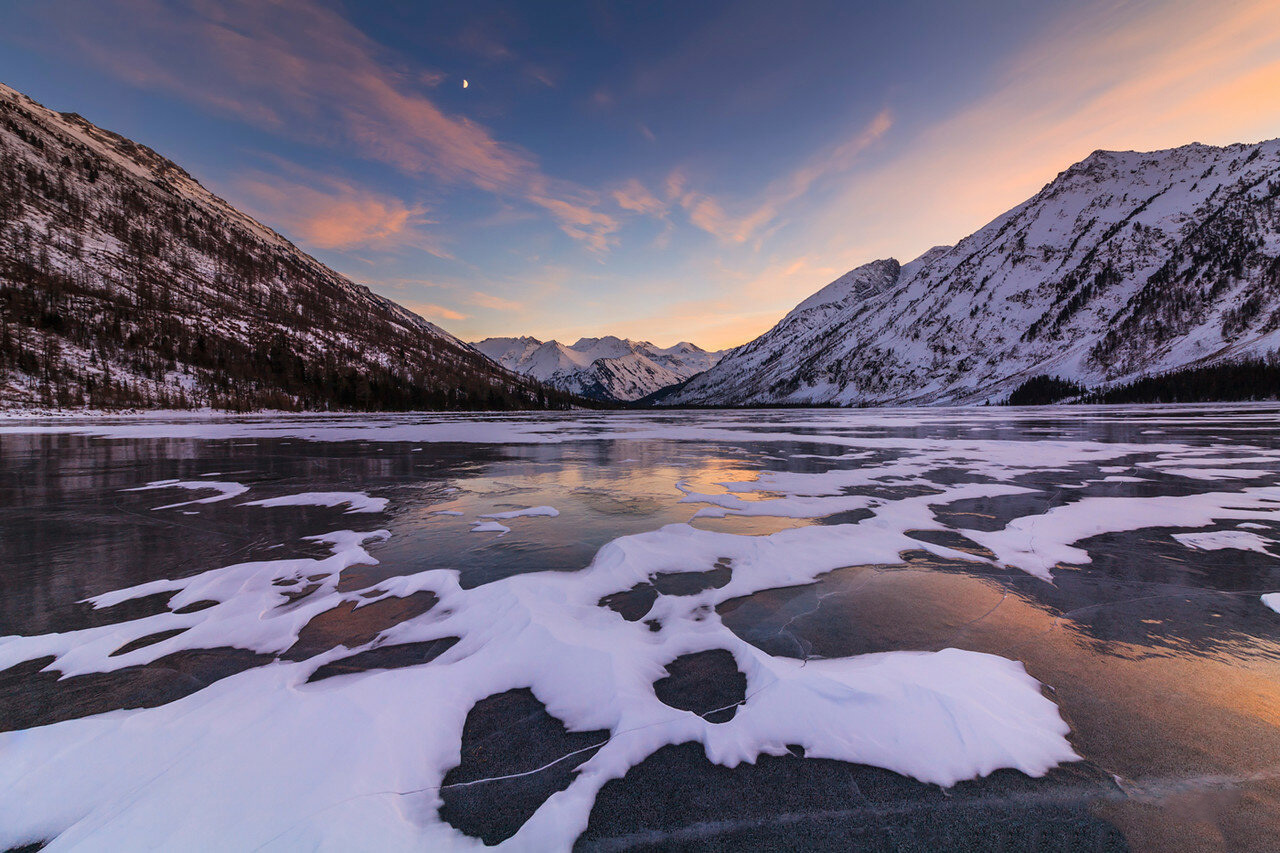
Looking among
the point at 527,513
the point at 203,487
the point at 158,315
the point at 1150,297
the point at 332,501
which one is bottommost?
the point at 527,513

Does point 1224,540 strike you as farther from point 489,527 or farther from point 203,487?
point 203,487

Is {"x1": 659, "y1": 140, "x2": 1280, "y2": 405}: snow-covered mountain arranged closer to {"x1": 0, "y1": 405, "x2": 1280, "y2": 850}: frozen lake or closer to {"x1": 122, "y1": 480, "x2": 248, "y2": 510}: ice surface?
{"x1": 0, "y1": 405, "x2": 1280, "y2": 850}: frozen lake

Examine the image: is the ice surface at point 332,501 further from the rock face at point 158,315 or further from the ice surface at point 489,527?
the rock face at point 158,315

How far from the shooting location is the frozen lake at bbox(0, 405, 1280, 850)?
7.99 feet

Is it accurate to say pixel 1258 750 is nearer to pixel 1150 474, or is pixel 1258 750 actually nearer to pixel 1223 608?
pixel 1223 608

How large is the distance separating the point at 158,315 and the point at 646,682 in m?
158

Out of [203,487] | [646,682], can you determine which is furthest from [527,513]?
[203,487]

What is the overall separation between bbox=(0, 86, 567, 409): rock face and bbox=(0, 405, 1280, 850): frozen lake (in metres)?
113

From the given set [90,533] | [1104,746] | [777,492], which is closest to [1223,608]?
[1104,746]

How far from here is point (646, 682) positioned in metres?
3.74

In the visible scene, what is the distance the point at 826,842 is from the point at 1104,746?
1991 mm

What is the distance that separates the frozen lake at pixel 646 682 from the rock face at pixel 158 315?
113 m

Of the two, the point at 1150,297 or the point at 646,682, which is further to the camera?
the point at 1150,297

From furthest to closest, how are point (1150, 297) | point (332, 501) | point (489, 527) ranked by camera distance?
point (1150, 297)
point (332, 501)
point (489, 527)
